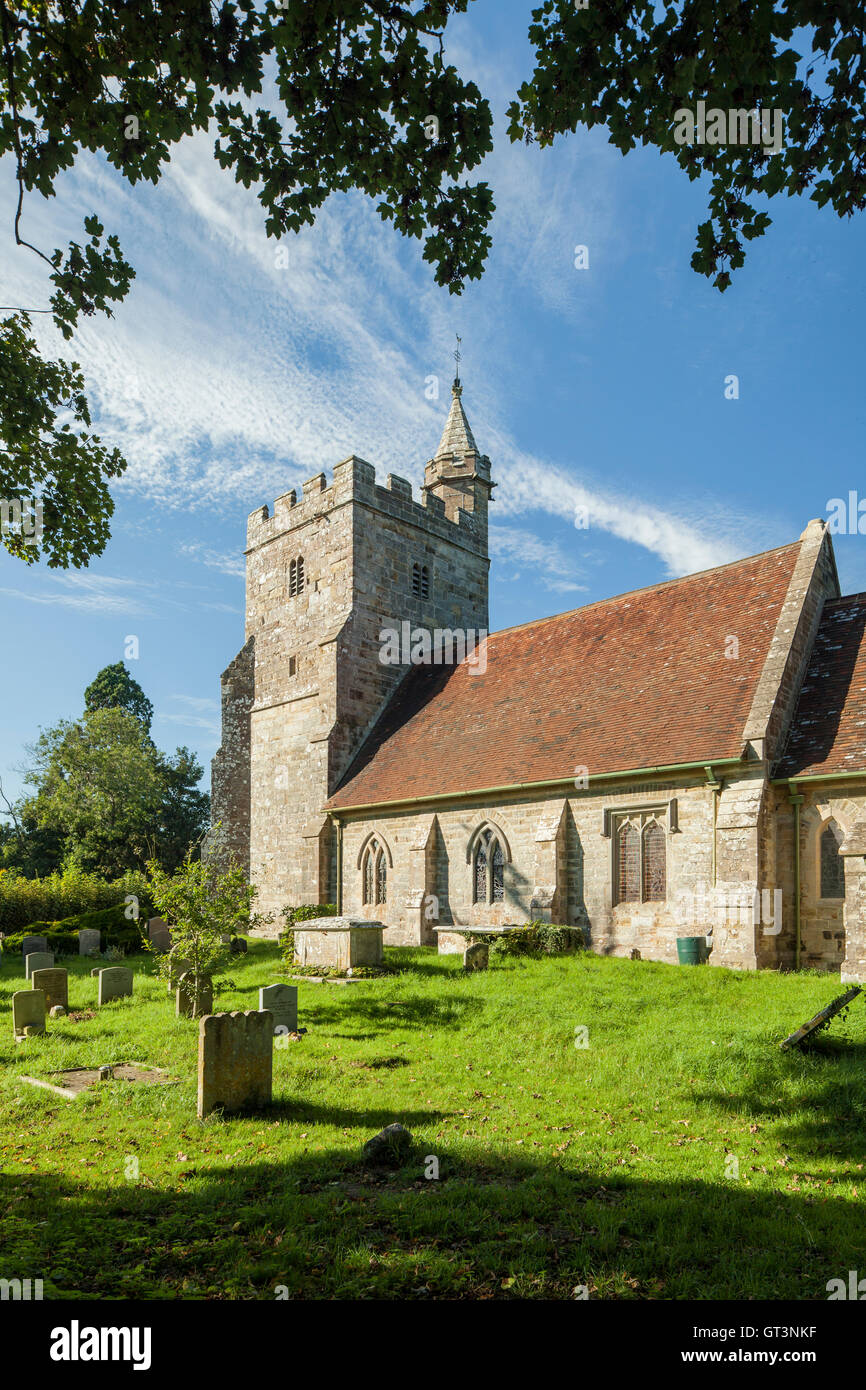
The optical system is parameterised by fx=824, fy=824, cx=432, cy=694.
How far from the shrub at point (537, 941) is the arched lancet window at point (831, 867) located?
4668mm

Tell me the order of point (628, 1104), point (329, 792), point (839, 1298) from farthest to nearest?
point (329, 792), point (628, 1104), point (839, 1298)

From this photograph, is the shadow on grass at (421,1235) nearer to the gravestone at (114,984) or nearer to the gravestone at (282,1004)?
the gravestone at (282,1004)

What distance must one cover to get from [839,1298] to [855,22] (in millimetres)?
7003

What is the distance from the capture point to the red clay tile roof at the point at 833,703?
14.4 metres

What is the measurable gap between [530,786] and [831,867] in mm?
5981

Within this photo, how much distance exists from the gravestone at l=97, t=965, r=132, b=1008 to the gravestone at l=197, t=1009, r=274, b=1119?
7.69 m

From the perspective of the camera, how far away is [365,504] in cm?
2600

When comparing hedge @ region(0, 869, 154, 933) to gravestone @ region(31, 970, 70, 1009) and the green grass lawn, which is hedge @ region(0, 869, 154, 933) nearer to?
gravestone @ region(31, 970, 70, 1009)

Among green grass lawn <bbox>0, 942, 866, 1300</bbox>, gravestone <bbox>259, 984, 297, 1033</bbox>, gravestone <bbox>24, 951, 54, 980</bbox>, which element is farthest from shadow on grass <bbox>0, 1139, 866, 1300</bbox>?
gravestone <bbox>24, 951, 54, 980</bbox>

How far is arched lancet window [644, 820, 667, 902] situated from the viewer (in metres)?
15.9

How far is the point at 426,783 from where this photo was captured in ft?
68.2

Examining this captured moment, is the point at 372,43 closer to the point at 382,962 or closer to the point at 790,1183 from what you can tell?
the point at 790,1183

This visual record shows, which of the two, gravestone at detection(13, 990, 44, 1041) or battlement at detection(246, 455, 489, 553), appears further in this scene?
battlement at detection(246, 455, 489, 553)
